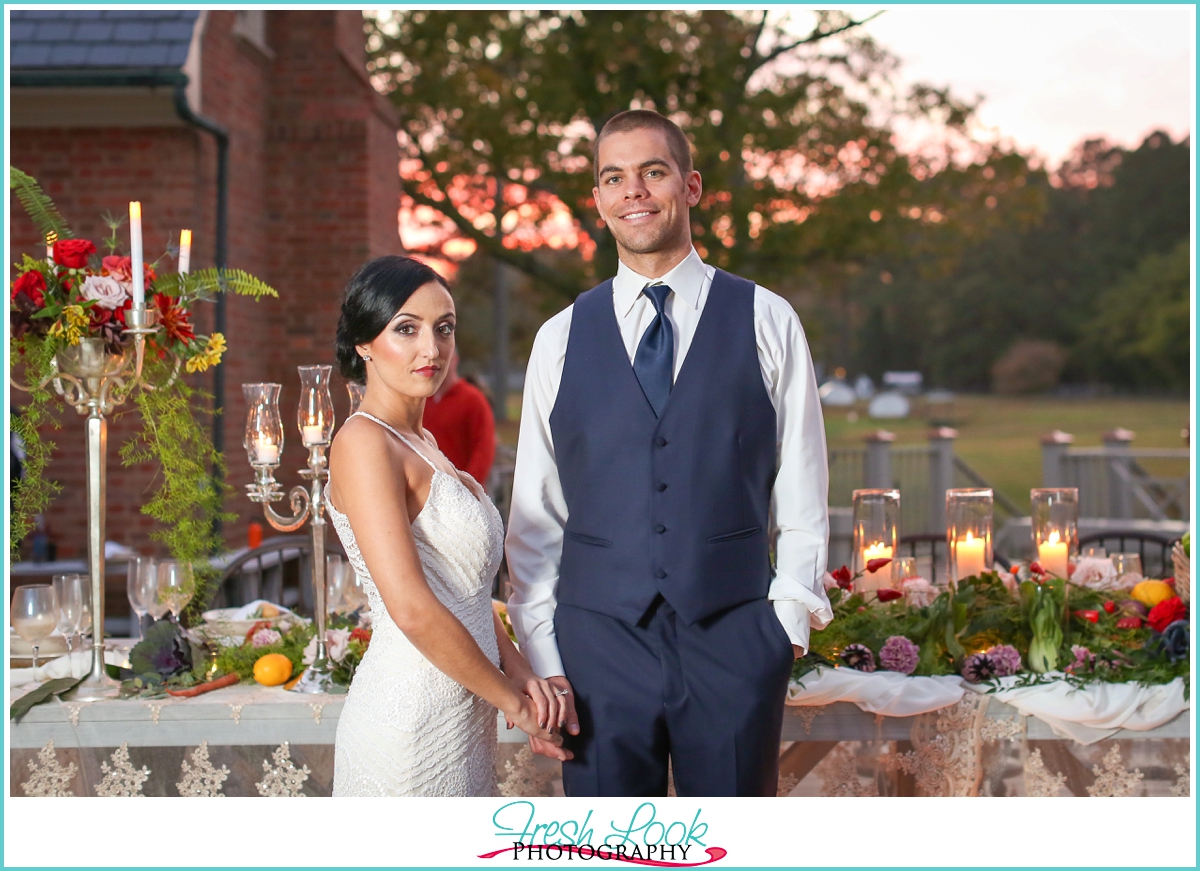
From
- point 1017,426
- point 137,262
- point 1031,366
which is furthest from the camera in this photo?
point 1031,366

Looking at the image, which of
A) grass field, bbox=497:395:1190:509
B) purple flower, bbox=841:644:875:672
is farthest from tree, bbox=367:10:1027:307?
grass field, bbox=497:395:1190:509

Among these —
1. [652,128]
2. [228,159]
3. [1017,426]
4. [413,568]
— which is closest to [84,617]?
[413,568]

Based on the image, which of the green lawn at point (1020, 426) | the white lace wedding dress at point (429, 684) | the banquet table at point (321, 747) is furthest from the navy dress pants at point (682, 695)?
the green lawn at point (1020, 426)

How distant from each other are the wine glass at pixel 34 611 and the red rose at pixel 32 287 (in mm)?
749

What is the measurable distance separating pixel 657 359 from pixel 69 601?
5.86 ft

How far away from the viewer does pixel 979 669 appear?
2777 millimetres

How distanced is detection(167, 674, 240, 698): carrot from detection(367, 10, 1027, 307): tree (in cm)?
758

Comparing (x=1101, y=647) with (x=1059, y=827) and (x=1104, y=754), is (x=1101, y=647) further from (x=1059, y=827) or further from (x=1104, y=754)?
(x=1059, y=827)

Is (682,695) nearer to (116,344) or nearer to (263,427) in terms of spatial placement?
(263,427)

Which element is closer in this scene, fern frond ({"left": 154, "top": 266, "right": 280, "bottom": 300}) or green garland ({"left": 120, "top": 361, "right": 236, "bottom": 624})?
fern frond ({"left": 154, "top": 266, "right": 280, "bottom": 300})

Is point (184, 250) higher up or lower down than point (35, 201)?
lower down

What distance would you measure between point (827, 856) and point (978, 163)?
438 inches

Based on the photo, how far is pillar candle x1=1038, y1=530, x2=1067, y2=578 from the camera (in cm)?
331

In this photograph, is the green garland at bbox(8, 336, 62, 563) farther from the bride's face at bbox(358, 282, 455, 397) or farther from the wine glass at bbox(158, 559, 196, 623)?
the bride's face at bbox(358, 282, 455, 397)
